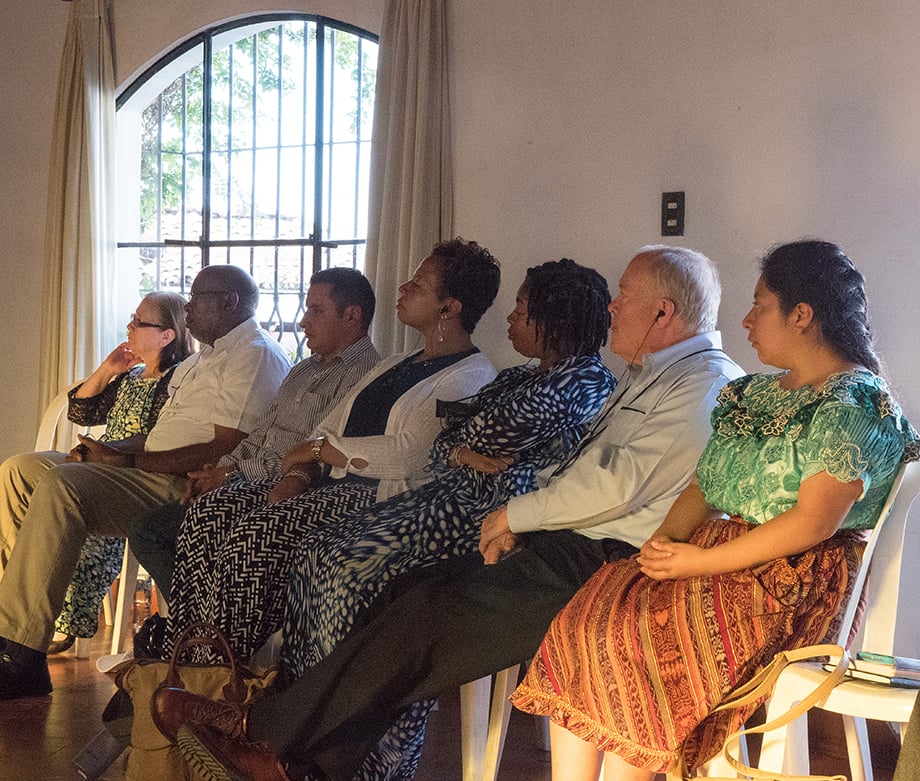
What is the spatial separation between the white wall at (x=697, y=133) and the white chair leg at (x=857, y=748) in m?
1.05

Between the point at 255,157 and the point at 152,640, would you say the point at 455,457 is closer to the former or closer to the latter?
the point at 152,640

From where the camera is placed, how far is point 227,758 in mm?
2408

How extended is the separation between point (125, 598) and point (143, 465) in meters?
0.48

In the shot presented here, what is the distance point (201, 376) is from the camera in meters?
3.69

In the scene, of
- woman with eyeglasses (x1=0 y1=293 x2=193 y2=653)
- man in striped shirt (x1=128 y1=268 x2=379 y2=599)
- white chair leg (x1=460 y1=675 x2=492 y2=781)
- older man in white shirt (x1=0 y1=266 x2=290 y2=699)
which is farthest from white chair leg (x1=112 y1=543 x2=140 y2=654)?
white chair leg (x1=460 y1=675 x2=492 y2=781)

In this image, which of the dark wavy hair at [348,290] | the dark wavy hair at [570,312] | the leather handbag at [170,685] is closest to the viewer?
the leather handbag at [170,685]

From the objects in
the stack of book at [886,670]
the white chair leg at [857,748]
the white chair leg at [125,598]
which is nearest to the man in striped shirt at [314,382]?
the white chair leg at [125,598]

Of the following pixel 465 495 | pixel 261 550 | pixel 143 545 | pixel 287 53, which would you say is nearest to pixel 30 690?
pixel 143 545

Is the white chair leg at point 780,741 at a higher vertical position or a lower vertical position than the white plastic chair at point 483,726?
higher

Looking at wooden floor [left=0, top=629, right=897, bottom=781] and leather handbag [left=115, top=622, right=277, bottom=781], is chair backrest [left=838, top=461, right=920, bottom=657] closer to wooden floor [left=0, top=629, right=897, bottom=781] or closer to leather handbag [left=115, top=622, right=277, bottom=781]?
wooden floor [left=0, top=629, right=897, bottom=781]

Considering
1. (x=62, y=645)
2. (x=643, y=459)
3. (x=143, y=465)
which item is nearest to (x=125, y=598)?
(x=62, y=645)

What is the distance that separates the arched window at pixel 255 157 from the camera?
4.65 metres

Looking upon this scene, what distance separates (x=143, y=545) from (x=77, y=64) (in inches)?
102

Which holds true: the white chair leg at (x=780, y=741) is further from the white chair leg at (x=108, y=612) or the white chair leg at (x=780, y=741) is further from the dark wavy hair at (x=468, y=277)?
the white chair leg at (x=108, y=612)
